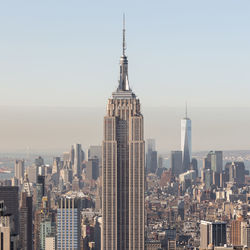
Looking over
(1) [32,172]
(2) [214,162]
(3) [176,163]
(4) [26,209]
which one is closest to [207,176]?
(3) [176,163]

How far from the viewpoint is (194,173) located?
379 ft

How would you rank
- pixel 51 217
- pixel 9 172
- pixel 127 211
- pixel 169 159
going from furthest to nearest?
pixel 169 159, pixel 9 172, pixel 51 217, pixel 127 211

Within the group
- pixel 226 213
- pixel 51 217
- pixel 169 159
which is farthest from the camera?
pixel 169 159

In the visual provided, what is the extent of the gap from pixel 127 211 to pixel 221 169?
1918 inches

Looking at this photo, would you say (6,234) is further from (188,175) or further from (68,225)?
(188,175)

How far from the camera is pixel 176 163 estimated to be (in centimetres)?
11244

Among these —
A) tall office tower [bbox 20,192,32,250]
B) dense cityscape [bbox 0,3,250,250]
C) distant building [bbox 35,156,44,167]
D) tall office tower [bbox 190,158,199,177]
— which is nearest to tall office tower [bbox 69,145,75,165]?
dense cityscape [bbox 0,3,250,250]

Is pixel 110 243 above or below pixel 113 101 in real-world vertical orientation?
below

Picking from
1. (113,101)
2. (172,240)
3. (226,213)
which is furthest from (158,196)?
(113,101)

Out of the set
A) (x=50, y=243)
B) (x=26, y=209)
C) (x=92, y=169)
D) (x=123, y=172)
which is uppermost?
(x=92, y=169)

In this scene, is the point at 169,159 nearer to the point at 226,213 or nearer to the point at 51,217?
the point at 226,213

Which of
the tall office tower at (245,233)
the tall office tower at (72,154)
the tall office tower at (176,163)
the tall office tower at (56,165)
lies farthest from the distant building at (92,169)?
the tall office tower at (176,163)

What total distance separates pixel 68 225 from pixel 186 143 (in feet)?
107

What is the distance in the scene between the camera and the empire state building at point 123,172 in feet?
222
